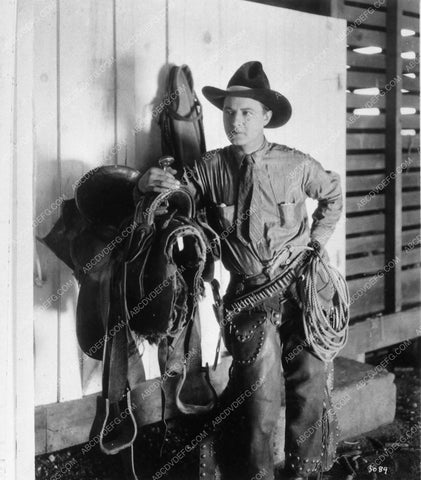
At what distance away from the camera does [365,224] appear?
15.8ft

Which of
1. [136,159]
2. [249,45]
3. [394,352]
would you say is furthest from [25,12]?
[394,352]

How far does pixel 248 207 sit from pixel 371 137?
208 centimetres

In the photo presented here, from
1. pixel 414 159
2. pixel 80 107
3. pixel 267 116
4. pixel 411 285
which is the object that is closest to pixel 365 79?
pixel 414 159

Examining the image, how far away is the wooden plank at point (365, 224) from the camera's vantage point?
4.73 m

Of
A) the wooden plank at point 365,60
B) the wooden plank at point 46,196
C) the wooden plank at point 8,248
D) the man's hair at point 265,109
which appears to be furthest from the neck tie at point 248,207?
the wooden plank at point 365,60

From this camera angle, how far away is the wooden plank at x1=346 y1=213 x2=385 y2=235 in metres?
4.73

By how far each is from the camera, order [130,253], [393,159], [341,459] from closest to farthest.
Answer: [130,253] → [341,459] → [393,159]

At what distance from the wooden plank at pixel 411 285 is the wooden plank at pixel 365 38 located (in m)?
1.62

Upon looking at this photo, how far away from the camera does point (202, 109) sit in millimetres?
3488

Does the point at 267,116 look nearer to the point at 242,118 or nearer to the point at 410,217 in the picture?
the point at 242,118

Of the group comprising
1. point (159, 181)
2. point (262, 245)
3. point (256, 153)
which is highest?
point (256, 153)

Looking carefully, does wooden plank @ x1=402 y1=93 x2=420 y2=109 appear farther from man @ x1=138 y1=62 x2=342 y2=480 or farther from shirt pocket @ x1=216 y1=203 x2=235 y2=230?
shirt pocket @ x1=216 y1=203 x2=235 y2=230

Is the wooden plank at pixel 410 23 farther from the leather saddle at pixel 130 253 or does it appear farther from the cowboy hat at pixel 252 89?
the leather saddle at pixel 130 253

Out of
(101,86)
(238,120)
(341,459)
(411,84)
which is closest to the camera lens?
(238,120)
